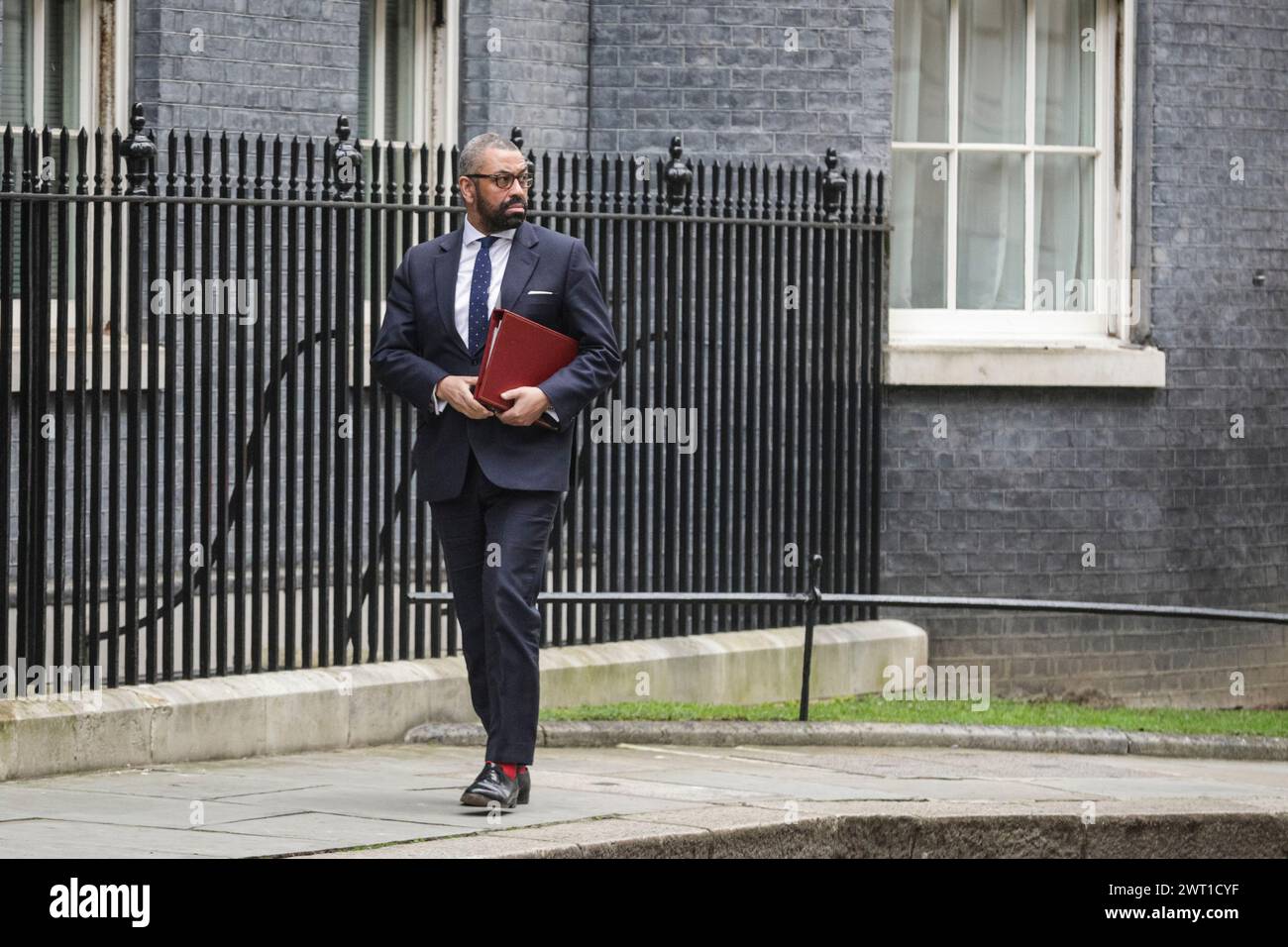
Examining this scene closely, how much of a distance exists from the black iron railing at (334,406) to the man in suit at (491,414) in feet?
5.02

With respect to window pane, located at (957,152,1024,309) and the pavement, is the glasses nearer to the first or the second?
the pavement

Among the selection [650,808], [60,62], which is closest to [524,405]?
[650,808]

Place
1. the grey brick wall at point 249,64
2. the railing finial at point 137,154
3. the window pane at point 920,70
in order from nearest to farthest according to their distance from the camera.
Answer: the railing finial at point 137,154
the grey brick wall at point 249,64
the window pane at point 920,70

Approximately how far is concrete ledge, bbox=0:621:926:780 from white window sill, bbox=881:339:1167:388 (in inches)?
50.7

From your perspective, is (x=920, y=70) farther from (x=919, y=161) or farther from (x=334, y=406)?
(x=334, y=406)

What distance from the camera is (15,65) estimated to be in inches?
416

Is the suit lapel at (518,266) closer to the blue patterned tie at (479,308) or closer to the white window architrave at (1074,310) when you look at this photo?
the blue patterned tie at (479,308)

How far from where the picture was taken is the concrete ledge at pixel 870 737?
30.0 feet

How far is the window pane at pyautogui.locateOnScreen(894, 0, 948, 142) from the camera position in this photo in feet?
40.5

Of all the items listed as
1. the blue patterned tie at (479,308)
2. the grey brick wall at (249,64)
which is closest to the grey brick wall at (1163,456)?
the grey brick wall at (249,64)

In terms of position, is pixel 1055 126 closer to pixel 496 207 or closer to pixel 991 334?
pixel 991 334

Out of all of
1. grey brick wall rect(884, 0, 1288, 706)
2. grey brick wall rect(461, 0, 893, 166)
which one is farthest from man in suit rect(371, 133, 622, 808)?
grey brick wall rect(884, 0, 1288, 706)

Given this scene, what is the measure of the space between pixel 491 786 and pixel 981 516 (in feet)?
18.5

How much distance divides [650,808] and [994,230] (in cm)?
602
